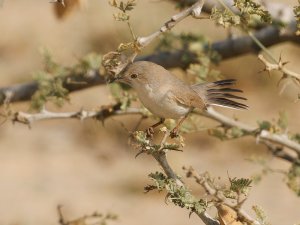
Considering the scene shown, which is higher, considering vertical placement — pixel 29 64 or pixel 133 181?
pixel 29 64

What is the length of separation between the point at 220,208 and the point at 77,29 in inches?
297

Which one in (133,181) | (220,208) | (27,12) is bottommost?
(220,208)

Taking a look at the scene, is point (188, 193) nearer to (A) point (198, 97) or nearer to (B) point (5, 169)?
(A) point (198, 97)

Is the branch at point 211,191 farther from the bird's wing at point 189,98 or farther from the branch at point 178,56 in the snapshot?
the branch at point 178,56

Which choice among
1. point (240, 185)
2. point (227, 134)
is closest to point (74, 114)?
point (227, 134)

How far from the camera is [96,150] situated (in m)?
8.34

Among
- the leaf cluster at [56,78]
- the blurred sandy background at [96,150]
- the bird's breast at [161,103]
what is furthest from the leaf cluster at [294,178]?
the blurred sandy background at [96,150]

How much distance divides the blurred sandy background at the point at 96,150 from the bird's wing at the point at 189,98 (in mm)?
3264

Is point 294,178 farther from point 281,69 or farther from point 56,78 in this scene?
point 56,78

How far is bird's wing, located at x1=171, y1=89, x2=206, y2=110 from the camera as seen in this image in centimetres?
313

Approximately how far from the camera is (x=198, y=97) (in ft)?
10.9

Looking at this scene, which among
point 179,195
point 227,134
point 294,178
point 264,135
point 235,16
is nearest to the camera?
point 179,195

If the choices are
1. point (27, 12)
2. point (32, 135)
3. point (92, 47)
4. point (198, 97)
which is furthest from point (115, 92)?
point (27, 12)

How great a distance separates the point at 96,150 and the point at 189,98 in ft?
17.2
